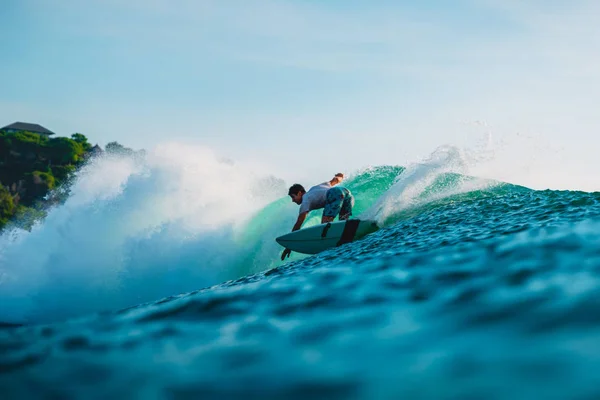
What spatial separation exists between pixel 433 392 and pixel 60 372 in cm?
129

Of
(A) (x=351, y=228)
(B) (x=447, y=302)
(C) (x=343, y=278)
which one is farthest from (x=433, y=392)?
(A) (x=351, y=228)

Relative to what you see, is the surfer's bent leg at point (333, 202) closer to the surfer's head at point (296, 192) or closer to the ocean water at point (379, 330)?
the surfer's head at point (296, 192)

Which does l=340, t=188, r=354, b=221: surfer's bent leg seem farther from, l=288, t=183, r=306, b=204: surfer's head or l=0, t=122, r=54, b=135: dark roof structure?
l=0, t=122, r=54, b=135: dark roof structure

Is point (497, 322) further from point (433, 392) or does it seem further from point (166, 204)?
point (166, 204)

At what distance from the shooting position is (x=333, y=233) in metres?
7.57

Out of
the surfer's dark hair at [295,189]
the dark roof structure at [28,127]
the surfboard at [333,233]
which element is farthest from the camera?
the dark roof structure at [28,127]

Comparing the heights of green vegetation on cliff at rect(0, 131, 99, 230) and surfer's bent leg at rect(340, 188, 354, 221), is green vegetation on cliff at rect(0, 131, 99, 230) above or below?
above

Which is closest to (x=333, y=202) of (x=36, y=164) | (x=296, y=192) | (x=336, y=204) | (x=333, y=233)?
(x=336, y=204)

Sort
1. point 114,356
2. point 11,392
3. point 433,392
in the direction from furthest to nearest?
point 114,356, point 11,392, point 433,392

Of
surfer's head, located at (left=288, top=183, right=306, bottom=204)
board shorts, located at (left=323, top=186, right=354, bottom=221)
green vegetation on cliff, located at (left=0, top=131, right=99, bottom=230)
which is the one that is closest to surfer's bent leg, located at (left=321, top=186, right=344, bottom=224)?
board shorts, located at (left=323, top=186, right=354, bottom=221)

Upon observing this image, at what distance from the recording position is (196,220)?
11.9 metres

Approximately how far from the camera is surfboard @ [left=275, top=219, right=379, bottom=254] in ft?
24.4

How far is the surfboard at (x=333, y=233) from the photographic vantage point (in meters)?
7.43

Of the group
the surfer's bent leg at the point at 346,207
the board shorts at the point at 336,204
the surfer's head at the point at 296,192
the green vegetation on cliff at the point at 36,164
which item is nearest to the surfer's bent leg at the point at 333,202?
the board shorts at the point at 336,204
